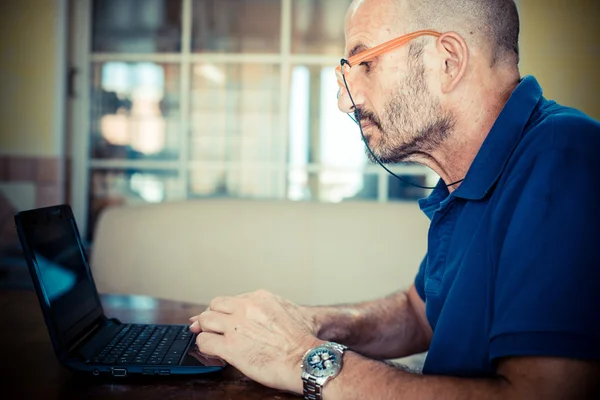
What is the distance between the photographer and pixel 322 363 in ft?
2.91

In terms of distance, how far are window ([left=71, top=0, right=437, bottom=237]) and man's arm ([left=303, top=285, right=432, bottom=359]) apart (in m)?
1.88

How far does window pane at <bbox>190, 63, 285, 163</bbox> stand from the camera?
130 inches

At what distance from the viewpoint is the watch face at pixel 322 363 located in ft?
2.87

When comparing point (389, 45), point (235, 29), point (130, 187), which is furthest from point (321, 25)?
point (389, 45)

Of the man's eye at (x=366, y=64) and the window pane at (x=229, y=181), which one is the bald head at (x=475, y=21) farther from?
the window pane at (x=229, y=181)

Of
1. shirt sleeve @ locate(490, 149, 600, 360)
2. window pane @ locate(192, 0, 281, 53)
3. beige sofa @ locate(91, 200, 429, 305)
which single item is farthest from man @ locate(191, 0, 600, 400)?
window pane @ locate(192, 0, 281, 53)

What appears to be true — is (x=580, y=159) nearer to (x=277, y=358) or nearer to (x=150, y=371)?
(x=277, y=358)

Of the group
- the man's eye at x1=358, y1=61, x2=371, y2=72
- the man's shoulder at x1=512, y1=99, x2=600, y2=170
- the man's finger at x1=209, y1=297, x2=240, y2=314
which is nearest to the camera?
the man's shoulder at x1=512, y1=99, x2=600, y2=170

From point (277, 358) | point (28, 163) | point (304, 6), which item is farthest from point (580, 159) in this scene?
point (28, 163)

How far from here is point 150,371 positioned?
931 mm

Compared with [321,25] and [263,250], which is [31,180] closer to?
[263,250]

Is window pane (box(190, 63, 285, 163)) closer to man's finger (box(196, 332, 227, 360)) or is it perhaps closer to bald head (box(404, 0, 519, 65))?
bald head (box(404, 0, 519, 65))

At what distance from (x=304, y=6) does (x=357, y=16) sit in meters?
2.17

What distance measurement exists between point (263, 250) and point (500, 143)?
1.32 m
